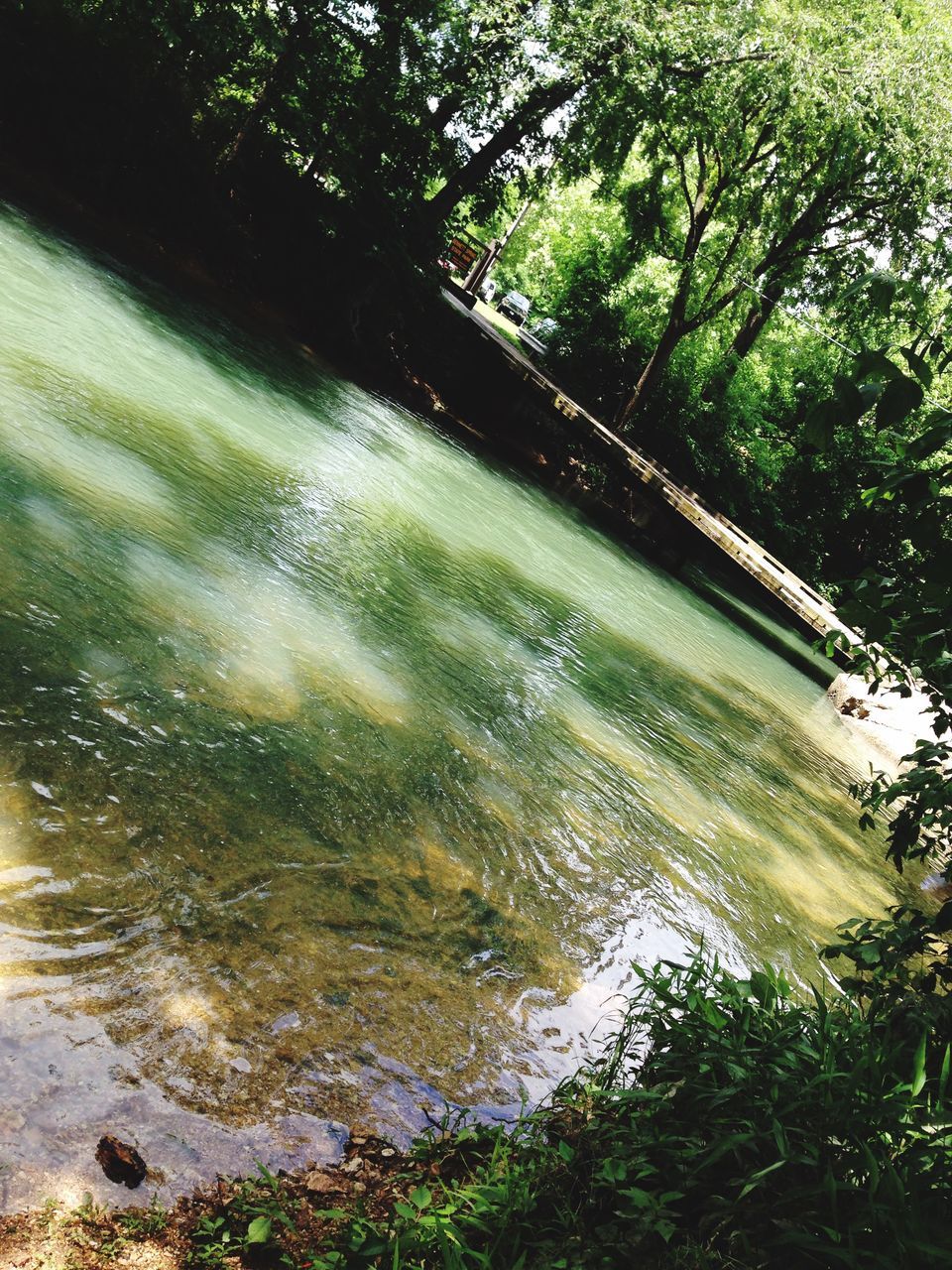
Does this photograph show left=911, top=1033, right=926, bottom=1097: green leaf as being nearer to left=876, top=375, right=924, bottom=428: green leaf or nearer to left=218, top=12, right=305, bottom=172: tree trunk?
left=876, top=375, right=924, bottom=428: green leaf

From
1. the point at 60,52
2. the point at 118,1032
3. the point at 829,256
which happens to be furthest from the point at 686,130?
the point at 118,1032

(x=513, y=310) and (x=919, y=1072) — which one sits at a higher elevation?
(x=513, y=310)

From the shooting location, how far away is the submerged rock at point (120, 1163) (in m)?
2.30

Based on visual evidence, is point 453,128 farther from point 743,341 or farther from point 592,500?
point 743,341

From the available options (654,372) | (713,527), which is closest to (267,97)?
(654,372)

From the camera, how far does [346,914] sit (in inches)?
148

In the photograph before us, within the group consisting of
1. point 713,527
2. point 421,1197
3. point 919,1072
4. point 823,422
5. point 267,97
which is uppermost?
point 267,97

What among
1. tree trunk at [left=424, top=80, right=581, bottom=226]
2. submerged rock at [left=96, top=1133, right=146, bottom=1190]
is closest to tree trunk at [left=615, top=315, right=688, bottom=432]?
tree trunk at [left=424, top=80, right=581, bottom=226]

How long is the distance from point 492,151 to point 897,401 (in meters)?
20.6

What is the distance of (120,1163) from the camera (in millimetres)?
2318

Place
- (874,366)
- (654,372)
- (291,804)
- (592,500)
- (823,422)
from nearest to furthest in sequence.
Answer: (874,366) < (823,422) < (291,804) < (592,500) < (654,372)

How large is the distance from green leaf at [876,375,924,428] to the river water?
2.73 metres

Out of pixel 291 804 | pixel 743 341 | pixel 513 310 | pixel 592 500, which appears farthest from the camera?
pixel 513 310

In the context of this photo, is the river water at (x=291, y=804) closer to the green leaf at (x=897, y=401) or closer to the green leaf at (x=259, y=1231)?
the green leaf at (x=259, y=1231)
